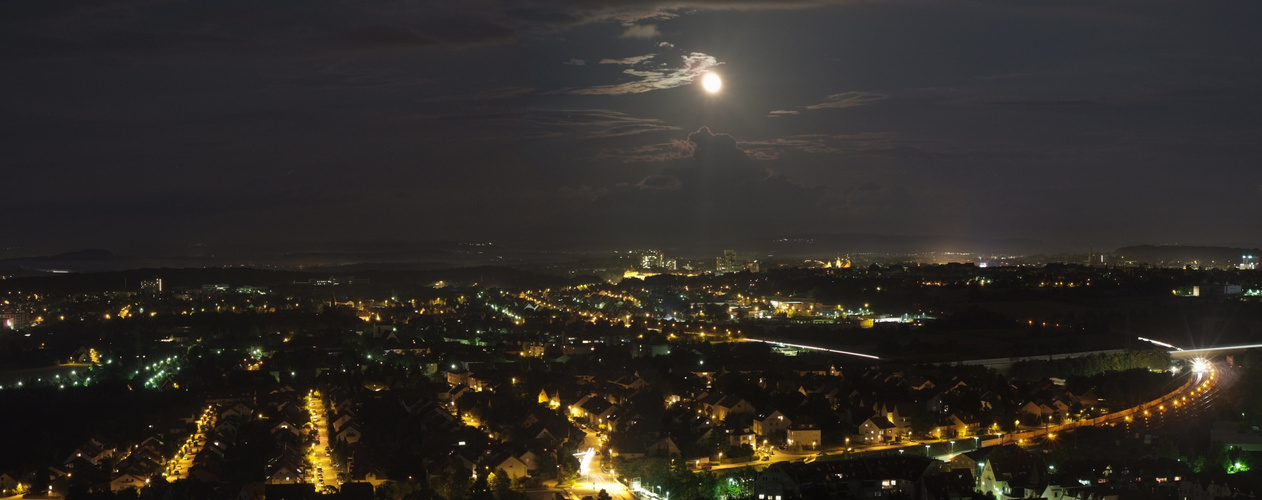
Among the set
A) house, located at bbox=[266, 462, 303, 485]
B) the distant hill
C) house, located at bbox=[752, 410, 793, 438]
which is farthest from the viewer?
the distant hill

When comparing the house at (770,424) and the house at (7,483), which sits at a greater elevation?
the house at (770,424)

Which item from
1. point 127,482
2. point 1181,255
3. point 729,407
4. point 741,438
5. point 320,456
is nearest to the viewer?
point 127,482

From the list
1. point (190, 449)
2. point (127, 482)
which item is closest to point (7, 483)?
point (127, 482)

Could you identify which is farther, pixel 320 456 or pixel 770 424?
pixel 770 424

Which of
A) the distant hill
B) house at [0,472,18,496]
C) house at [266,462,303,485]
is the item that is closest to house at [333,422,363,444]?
house at [266,462,303,485]

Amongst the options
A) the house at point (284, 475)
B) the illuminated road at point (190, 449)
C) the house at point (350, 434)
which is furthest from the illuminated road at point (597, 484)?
the illuminated road at point (190, 449)

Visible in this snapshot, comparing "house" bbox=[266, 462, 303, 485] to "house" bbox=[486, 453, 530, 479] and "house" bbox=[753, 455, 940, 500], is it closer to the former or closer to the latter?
"house" bbox=[486, 453, 530, 479]

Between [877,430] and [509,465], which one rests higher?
[509,465]

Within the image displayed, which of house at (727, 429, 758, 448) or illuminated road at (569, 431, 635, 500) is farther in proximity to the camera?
house at (727, 429, 758, 448)

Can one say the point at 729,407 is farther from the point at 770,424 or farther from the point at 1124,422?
the point at 1124,422

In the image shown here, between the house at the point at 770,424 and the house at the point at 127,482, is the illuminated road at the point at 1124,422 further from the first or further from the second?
the house at the point at 127,482

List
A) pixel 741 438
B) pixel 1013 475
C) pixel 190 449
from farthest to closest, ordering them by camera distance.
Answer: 1. pixel 190 449
2. pixel 741 438
3. pixel 1013 475
